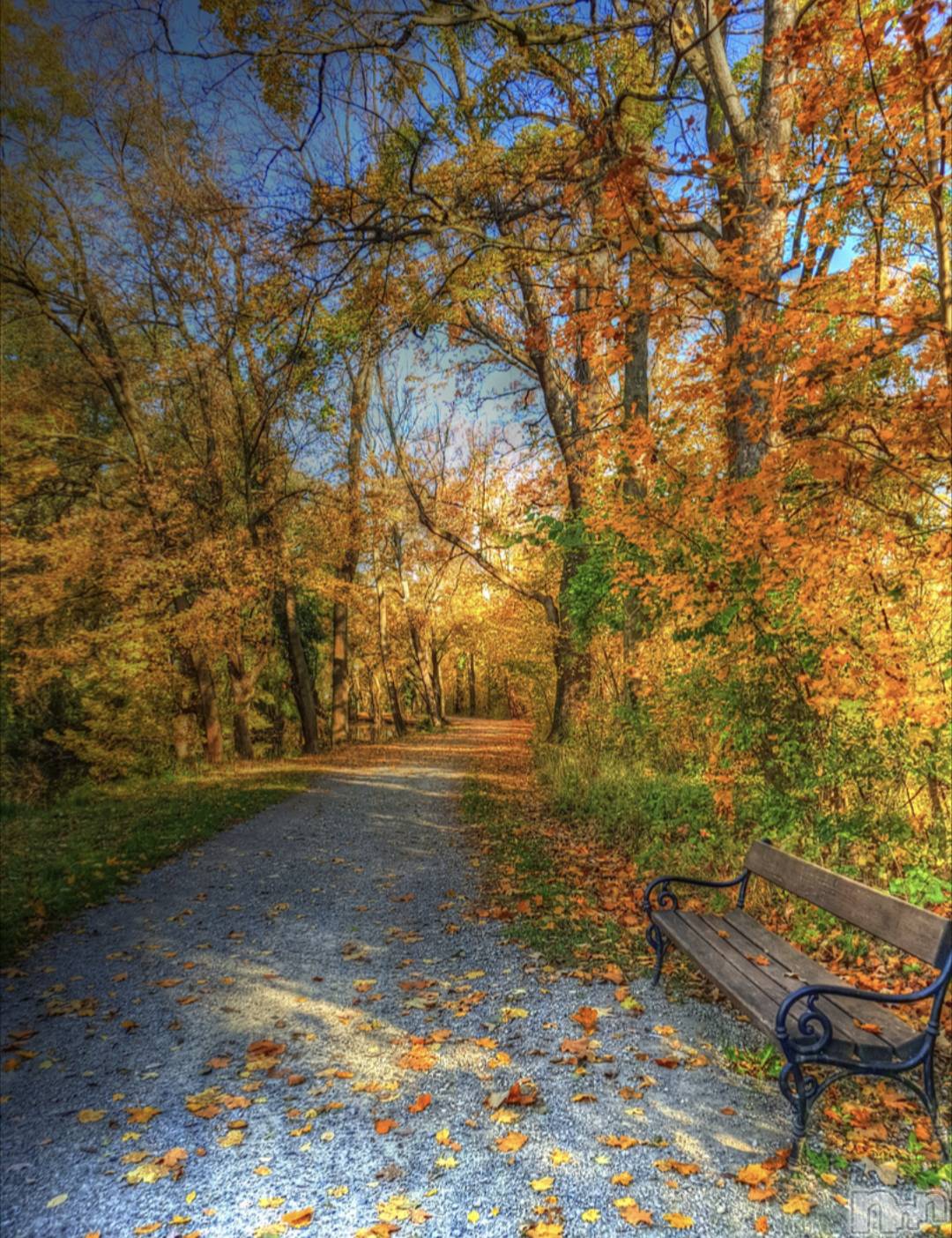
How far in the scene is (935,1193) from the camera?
2.66 m

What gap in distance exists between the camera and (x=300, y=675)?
18.0 m

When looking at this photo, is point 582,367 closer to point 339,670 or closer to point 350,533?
point 350,533

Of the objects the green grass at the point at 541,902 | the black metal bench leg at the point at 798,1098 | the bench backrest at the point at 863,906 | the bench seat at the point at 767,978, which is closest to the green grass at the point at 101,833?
the green grass at the point at 541,902

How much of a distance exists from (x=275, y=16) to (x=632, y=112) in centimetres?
378

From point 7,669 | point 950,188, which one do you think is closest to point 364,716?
point 7,669

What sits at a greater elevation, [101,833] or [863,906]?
[863,906]

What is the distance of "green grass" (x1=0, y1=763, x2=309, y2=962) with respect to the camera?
645 centimetres

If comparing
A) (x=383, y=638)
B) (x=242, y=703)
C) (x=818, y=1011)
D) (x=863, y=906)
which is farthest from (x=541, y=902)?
(x=383, y=638)

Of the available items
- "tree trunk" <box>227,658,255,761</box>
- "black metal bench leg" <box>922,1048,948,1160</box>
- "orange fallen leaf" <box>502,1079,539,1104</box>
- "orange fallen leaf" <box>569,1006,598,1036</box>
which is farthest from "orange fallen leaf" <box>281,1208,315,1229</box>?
"tree trunk" <box>227,658,255,761</box>

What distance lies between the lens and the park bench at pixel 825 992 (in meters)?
2.88

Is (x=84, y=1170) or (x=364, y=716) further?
(x=364, y=716)

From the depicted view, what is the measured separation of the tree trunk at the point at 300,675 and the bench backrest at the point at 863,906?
47.1 ft

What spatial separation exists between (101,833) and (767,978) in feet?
27.3

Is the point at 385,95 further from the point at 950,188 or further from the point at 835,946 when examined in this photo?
the point at 835,946
